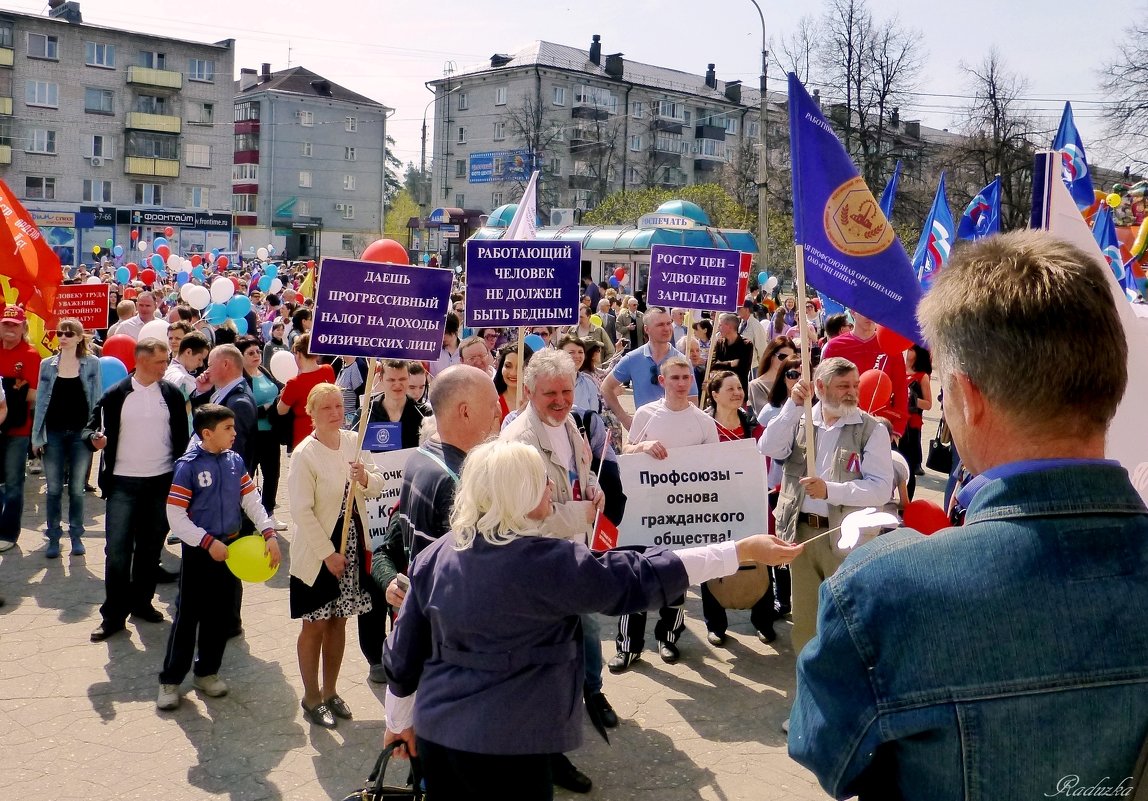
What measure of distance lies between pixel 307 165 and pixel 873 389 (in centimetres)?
7784

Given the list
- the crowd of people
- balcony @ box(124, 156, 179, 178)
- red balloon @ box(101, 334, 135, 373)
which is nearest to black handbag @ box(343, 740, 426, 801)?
the crowd of people

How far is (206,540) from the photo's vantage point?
575 cm

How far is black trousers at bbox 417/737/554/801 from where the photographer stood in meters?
3.02

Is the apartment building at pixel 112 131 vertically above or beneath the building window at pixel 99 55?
beneath

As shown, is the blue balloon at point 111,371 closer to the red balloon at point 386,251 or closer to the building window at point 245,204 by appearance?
the red balloon at point 386,251

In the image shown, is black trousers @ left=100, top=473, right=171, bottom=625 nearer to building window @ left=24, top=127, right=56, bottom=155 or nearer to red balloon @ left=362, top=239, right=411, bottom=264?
red balloon @ left=362, top=239, right=411, bottom=264

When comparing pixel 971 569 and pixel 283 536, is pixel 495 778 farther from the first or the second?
pixel 283 536

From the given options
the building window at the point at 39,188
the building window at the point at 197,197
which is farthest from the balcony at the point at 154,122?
the building window at the point at 39,188

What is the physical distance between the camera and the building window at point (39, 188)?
57.7 meters

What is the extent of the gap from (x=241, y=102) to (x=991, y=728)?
88.0 m

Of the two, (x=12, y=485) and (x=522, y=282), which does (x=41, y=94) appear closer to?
(x=12, y=485)

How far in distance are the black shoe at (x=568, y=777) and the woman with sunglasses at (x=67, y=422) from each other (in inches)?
221

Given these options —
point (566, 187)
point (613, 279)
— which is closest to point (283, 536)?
point (613, 279)

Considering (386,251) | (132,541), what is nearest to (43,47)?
(386,251)
